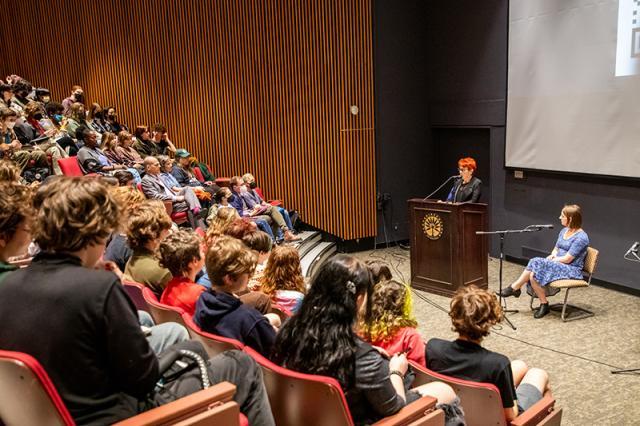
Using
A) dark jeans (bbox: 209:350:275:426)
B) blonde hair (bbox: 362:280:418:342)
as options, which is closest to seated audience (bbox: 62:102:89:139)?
blonde hair (bbox: 362:280:418:342)

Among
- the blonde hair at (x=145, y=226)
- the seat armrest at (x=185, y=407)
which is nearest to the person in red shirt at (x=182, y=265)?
the blonde hair at (x=145, y=226)

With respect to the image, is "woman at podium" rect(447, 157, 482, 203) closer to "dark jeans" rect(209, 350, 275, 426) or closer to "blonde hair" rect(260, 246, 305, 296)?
"blonde hair" rect(260, 246, 305, 296)

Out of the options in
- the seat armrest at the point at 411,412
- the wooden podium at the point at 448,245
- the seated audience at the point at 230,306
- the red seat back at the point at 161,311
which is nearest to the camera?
the seat armrest at the point at 411,412

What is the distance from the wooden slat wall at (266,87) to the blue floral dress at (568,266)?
2.95 metres

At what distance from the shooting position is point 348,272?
1.80m

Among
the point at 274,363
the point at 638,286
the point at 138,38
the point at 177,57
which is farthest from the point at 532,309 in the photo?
the point at 138,38

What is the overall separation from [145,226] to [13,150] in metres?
3.51

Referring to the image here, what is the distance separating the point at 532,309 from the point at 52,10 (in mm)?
9214

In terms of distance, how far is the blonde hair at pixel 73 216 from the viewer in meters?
1.39

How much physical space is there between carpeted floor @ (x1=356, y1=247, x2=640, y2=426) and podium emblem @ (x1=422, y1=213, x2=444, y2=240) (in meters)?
0.61

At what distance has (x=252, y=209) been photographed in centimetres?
672

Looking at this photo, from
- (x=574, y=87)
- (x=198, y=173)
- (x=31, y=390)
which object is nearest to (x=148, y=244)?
(x=31, y=390)

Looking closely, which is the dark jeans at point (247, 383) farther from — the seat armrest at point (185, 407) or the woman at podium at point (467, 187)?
the woman at podium at point (467, 187)

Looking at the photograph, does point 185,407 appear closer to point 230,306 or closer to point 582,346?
point 230,306
